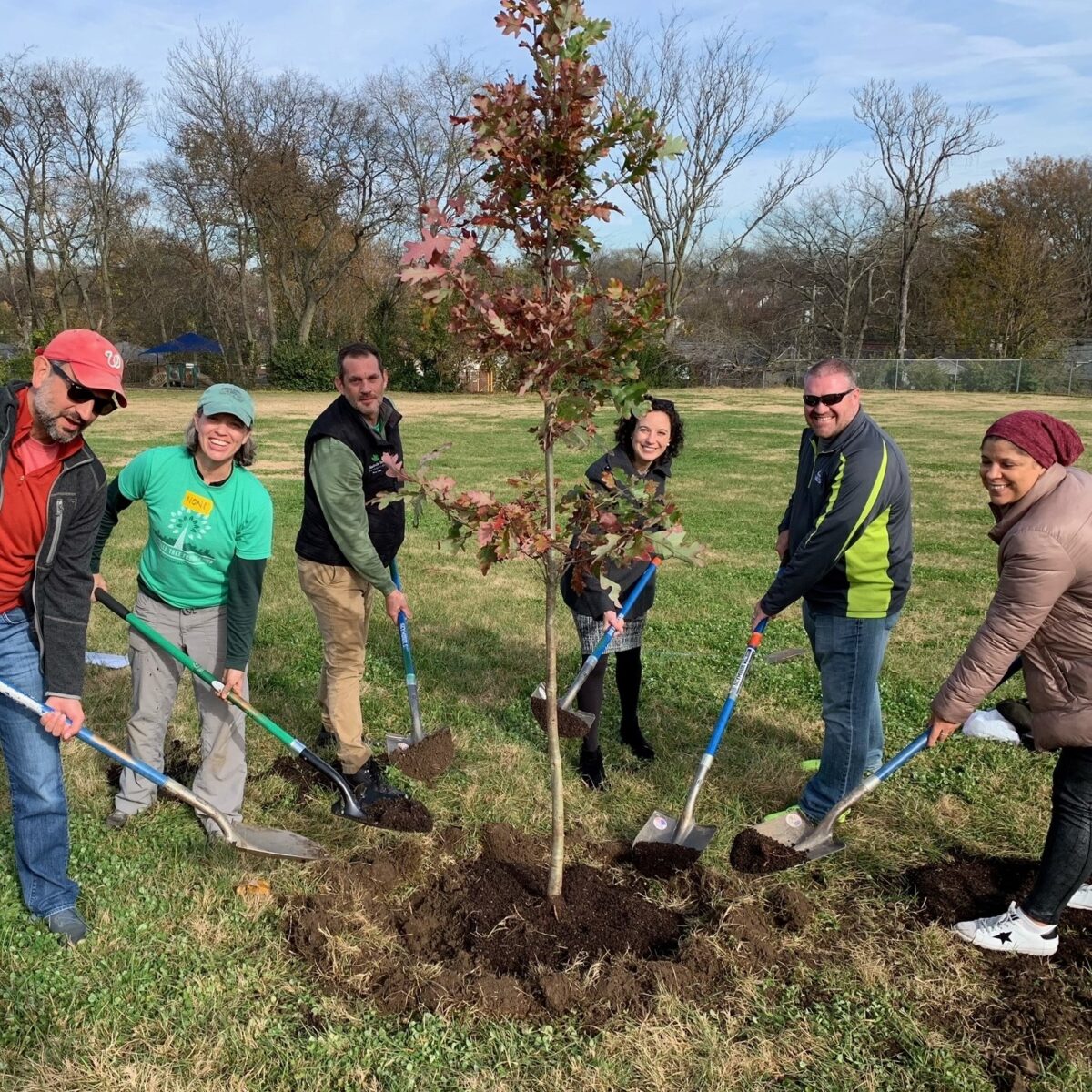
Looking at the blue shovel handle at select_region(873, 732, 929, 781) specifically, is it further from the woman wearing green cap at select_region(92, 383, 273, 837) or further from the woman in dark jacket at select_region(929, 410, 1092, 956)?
the woman wearing green cap at select_region(92, 383, 273, 837)

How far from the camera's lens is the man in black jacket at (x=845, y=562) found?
3.51 metres

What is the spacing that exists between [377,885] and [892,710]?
135 inches

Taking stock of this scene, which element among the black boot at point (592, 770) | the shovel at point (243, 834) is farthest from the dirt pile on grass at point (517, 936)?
the black boot at point (592, 770)

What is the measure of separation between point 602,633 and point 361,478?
1.48m

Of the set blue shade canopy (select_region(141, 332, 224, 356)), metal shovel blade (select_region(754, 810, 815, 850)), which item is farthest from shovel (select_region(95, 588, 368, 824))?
blue shade canopy (select_region(141, 332, 224, 356))

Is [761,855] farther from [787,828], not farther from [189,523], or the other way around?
[189,523]

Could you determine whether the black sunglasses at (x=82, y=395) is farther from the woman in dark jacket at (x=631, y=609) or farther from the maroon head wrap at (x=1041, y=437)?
the maroon head wrap at (x=1041, y=437)

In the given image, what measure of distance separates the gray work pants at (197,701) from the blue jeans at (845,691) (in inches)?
103

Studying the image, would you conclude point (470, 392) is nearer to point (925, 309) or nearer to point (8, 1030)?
point (925, 309)

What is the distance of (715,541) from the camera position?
34.0ft

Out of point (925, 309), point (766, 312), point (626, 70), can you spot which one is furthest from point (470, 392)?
point (925, 309)

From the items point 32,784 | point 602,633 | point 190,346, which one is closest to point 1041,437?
point 602,633

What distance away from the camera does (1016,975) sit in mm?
3053

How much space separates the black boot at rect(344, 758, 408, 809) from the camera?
4145 mm
